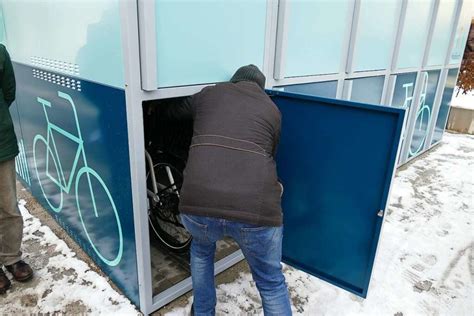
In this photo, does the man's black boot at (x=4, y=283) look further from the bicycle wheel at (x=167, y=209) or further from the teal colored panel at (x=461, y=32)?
the teal colored panel at (x=461, y=32)

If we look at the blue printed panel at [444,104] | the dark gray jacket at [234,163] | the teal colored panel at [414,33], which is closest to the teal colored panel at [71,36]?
the dark gray jacket at [234,163]

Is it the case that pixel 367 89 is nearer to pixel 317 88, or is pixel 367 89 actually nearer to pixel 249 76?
pixel 317 88

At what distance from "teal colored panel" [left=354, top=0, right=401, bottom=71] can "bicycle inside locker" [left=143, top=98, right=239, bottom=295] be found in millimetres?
1893

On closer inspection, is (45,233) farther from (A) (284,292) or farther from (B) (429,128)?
(B) (429,128)

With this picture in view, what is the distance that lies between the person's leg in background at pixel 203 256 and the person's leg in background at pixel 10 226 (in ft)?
4.38

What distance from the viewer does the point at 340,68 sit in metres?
3.32

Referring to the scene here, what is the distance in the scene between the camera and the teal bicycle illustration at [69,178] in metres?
2.36

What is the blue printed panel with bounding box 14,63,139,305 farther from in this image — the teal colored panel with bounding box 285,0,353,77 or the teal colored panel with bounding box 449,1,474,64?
the teal colored panel with bounding box 449,1,474,64

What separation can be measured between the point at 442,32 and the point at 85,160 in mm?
5493

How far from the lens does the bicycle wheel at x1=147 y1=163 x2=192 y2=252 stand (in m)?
2.82

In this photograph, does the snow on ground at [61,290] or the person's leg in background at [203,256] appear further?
the snow on ground at [61,290]

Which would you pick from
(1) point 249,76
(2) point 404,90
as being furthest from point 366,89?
(1) point 249,76

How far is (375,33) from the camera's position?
366 cm

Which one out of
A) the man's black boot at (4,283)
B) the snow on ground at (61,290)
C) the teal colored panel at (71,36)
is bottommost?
the snow on ground at (61,290)
